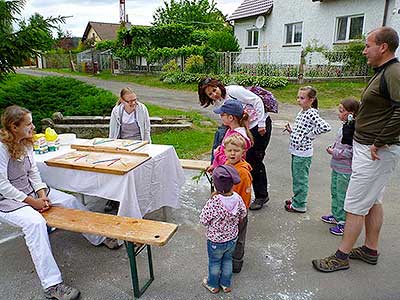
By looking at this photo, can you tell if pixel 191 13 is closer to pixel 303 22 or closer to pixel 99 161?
pixel 303 22

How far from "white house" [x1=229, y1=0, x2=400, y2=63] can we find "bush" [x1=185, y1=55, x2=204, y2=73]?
10.1 ft

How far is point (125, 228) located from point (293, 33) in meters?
16.3

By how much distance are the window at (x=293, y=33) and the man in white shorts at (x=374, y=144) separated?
15076 millimetres

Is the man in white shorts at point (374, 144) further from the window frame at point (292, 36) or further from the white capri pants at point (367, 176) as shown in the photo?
the window frame at point (292, 36)

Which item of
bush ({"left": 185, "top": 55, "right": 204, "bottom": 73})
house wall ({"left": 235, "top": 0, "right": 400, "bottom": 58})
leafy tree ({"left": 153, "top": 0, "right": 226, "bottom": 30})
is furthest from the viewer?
leafy tree ({"left": 153, "top": 0, "right": 226, "bottom": 30})

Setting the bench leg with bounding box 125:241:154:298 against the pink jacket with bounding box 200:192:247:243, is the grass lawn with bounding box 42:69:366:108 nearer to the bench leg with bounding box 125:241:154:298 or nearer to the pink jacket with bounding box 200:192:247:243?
the pink jacket with bounding box 200:192:247:243

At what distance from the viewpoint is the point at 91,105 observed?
8.21 m

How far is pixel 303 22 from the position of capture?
15.9 metres

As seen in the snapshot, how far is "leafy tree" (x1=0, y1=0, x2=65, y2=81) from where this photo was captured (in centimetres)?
634

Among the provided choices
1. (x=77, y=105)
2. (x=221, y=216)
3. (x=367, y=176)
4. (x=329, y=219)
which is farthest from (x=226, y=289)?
(x=77, y=105)

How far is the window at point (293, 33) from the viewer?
53.9 ft

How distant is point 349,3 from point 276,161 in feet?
36.6

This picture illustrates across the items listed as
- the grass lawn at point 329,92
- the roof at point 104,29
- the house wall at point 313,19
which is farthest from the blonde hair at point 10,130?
the roof at point 104,29

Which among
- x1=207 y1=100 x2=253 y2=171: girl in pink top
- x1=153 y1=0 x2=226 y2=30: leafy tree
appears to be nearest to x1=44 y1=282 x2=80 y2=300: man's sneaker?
x1=207 y1=100 x2=253 y2=171: girl in pink top
